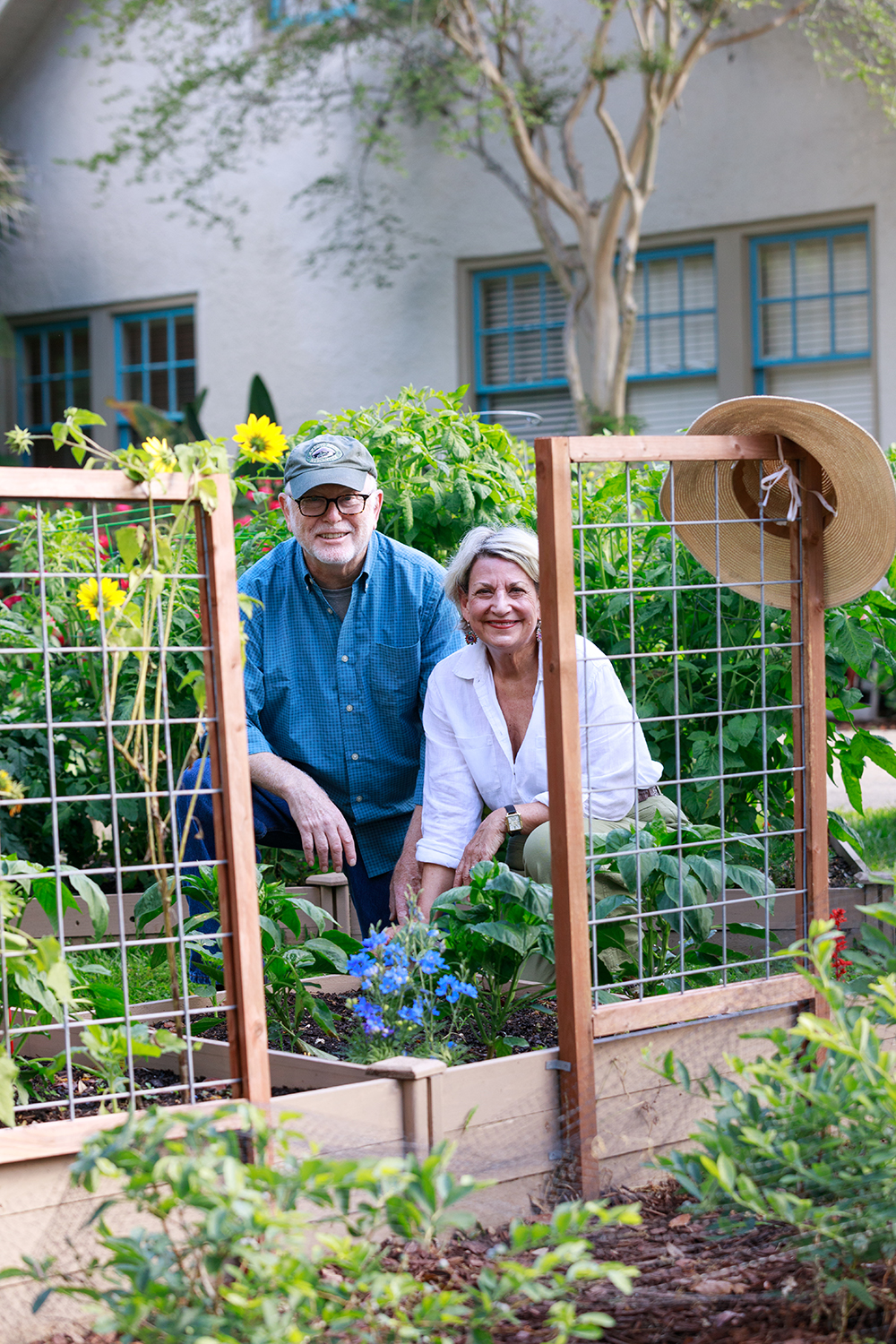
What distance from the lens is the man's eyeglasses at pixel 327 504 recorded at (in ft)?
10.4

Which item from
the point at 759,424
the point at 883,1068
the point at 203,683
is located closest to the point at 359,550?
the point at 759,424

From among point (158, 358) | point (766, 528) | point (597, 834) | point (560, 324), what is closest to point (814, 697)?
point (766, 528)

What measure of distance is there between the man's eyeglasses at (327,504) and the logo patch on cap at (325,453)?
0.09 m

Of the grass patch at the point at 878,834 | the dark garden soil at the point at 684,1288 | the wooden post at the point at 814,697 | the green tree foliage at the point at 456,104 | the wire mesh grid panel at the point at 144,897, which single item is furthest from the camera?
the green tree foliage at the point at 456,104

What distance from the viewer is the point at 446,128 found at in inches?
323

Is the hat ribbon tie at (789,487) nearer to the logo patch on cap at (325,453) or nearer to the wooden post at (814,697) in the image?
the wooden post at (814,697)

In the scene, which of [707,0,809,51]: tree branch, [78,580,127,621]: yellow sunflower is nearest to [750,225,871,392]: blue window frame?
[707,0,809,51]: tree branch

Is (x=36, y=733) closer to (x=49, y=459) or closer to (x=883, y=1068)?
(x=883, y=1068)

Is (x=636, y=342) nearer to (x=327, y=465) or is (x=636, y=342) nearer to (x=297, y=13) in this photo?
(x=297, y=13)

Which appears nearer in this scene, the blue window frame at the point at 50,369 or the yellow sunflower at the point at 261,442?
the yellow sunflower at the point at 261,442

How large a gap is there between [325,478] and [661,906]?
1.18m

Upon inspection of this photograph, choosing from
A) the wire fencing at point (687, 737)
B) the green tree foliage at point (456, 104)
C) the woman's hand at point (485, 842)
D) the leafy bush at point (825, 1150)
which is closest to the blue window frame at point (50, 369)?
the green tree foliage at point (456, 104)

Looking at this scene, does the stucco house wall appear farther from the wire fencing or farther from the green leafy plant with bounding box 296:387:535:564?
the green leafy plant with bounding box 296:387:535:564

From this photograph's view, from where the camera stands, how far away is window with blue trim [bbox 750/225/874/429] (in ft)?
26.2
